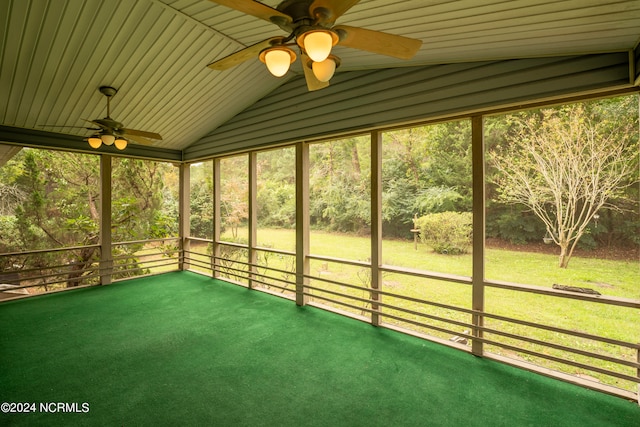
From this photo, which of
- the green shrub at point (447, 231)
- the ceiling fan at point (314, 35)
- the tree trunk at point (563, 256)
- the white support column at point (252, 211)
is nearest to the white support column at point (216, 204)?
the white support column at point (252, 211)

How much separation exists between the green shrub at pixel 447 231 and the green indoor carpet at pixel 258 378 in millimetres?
1584

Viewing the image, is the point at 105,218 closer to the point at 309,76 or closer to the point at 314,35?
the point at 309,76

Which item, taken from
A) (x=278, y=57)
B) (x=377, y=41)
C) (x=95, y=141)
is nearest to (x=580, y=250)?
(x=377, y=41)

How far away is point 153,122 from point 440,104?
486 cm

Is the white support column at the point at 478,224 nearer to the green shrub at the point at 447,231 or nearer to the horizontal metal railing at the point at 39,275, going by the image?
the green shrub at the point at 447,231

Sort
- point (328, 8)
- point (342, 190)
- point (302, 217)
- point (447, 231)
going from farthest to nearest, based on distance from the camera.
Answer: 1. point (342, 190)
2. point (302, 217)
3. point (447, 231)
4. point (328, 8)

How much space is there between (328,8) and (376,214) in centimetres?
272

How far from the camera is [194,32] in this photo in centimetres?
341

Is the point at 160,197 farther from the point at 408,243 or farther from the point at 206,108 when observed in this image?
the point at 408,243

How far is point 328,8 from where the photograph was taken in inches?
56.8

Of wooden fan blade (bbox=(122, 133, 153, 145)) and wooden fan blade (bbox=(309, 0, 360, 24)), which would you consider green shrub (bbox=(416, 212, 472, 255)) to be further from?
wooden fan blade (bbox=(122, 133, 153, 145))

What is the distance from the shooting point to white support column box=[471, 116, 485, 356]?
3121mm

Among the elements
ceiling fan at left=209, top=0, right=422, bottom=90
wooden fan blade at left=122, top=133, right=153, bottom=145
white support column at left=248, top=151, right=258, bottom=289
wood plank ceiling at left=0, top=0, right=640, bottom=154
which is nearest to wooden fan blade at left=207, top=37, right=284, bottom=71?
ceiling fan at left=209, top=0, right=422, bottom=90

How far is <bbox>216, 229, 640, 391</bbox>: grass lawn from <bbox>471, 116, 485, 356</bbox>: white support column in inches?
9.6
